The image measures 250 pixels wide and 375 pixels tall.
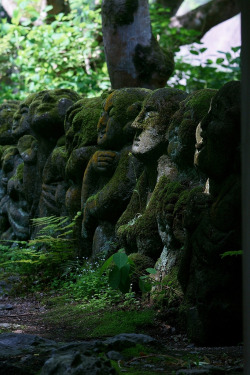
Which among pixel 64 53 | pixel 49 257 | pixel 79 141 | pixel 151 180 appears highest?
pixel 64 53

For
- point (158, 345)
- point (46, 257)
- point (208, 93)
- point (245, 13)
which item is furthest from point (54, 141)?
point (245, 13)

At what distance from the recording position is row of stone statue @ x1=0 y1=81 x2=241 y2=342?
14.5 feet

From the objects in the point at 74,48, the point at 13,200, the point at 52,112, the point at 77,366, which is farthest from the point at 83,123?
the point at 74,48

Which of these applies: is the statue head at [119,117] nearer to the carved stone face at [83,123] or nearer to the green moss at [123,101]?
the green moss at [123,101]

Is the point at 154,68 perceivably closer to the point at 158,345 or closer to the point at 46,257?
the point at 46,257

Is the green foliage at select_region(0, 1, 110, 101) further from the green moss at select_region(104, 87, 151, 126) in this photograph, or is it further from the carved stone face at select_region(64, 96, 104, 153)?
the green moss at select_region(104, 87, 151, 126)

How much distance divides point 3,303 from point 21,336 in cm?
333

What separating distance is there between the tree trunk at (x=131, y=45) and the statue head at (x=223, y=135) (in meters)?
5.71

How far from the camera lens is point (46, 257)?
28.1ft

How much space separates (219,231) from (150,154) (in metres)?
2.21

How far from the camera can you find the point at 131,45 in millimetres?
10039

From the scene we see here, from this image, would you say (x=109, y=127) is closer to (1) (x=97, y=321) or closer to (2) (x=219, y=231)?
(1) (x=97, y=321)

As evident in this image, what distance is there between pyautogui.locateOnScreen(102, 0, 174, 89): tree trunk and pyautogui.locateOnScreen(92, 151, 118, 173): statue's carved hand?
111 inches

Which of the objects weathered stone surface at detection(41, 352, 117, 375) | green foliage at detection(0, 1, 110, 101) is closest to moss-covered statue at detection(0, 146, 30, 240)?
green foliage at detection(0, 1, 110, 101)
